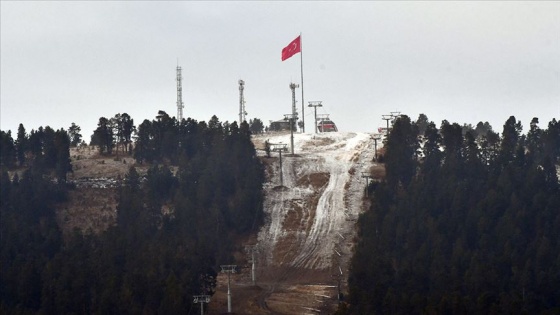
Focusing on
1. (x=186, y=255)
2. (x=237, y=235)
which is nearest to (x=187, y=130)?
(x=237, y=235)

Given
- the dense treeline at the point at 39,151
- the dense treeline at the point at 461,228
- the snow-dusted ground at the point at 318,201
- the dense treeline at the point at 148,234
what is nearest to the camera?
the dense treeline at the point at 461,228

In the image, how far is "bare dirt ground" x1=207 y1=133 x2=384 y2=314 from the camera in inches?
4616

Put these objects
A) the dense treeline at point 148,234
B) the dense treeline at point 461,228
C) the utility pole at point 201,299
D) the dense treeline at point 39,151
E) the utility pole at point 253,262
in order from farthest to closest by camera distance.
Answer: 1. the dense treeline at point 39,151
2. the utility pole at point 253,262
3. the dense treeline at point 148,234
4. the utility pole at point 201,299
5. the dense treeline at point 461,228

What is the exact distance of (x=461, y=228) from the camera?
128 meters

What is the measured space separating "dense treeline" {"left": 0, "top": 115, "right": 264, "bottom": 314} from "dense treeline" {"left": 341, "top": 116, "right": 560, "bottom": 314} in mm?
15957

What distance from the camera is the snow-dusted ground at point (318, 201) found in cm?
13538

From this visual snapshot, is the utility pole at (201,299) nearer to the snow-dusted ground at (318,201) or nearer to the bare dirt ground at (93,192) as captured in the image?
the snow-dusted ground at (318,201)

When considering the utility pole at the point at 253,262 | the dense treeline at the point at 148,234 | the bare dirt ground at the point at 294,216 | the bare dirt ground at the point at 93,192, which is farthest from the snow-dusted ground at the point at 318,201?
the bare dirt ground at the point at 93,192

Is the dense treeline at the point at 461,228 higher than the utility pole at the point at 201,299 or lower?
higher

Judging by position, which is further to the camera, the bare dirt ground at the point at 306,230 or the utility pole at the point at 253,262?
the utility pole at the point at 253,262

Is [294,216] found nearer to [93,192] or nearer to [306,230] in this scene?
[306,230]

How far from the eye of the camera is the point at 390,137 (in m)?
154

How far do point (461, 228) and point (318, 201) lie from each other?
27297mm

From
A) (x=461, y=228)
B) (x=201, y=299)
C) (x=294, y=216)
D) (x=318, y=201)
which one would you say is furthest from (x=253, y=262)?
(x=318, y=201)
